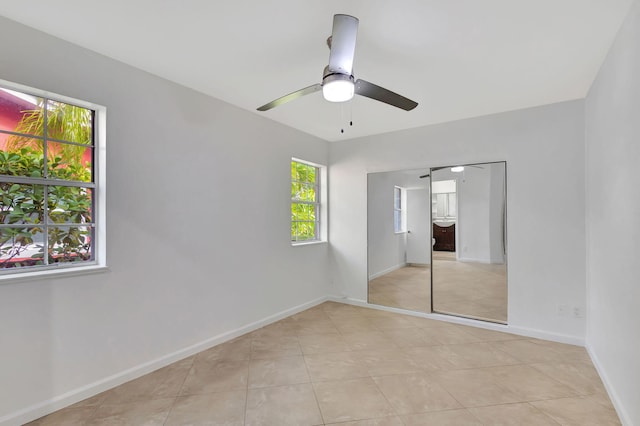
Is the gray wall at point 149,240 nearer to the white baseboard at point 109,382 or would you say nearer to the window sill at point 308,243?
the white baseboard at point 109,382

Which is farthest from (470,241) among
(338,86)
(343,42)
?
(343,42)

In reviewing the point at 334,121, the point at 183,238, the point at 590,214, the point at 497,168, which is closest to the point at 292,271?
the point at 183,238

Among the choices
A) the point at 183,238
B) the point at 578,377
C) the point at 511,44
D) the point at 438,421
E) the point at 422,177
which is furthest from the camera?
the point at 422,177

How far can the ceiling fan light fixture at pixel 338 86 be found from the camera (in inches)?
71.4

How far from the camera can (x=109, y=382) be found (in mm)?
2346

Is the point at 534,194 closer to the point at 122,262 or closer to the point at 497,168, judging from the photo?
the point at 497,168

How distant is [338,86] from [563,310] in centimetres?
331

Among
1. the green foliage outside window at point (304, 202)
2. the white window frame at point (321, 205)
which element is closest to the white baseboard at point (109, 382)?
the green foliage outside window at point (304, 202)

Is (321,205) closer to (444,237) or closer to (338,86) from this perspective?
(444,237)

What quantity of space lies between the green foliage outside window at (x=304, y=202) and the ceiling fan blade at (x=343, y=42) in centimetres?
259

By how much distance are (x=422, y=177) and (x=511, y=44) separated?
2088 mm

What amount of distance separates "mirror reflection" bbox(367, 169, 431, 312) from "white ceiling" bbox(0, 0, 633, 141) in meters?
1.42

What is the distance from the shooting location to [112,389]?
2.34 m

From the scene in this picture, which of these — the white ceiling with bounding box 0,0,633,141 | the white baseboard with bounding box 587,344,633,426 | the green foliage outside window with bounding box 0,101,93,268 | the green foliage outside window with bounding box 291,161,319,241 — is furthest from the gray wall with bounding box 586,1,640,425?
the green foliage outside window with bounding box 0,101,93,268
